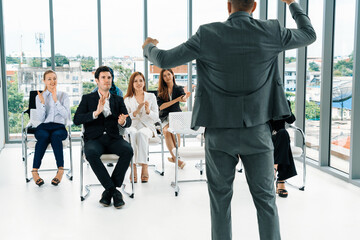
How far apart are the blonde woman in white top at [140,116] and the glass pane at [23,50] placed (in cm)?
303

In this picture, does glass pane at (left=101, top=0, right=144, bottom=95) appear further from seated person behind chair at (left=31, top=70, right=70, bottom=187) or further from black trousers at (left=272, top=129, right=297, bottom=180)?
black trousers at (left=272, top=129, right=297, bottom=180)

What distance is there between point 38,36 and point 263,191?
6233mm

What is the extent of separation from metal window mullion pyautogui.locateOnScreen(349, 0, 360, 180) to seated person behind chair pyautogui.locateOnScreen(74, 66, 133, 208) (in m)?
2.57

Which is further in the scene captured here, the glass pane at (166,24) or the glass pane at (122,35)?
the glass pane at (166,24)

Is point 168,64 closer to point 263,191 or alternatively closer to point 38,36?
point 263,191

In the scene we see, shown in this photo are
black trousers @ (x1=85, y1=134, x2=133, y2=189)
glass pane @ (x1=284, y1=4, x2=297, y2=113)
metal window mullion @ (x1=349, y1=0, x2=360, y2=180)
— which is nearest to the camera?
black trousers @ (x1=85, y1=134, x2=133, y2=189)

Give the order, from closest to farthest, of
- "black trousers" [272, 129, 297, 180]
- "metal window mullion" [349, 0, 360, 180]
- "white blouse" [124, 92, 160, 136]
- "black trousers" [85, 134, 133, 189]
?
Result: "black trousers" [85, 134, 133, 189]
"black trousers" [272, 129, 297, 180]
"metal window mullion" [349, 0, 360, 180]
"white blouse" [124, 92, 160, 136]

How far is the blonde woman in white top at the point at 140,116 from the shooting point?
467 cm

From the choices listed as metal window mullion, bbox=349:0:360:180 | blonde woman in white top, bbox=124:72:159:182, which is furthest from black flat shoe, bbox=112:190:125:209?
metal window mullion, bbox=349:0:360:180

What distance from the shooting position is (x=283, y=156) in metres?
3.99

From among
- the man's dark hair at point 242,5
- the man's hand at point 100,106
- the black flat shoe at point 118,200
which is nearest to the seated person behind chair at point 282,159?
the black flat shoe at point 118,200

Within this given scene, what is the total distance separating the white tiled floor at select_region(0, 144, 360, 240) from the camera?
3.12 metres

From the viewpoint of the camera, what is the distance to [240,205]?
3805 mm

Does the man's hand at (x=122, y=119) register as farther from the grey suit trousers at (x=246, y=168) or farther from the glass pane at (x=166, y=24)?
the glass pane at (x=166, y=24)
